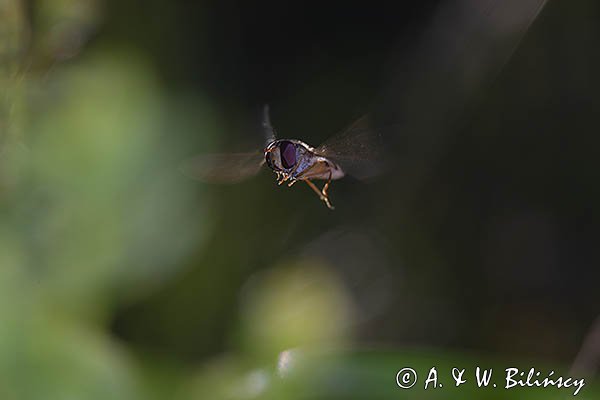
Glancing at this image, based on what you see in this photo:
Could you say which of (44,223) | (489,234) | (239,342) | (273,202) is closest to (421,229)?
(489,234)

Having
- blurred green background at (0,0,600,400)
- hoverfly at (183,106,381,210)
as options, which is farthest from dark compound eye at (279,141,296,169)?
blurred green background at (0,0,600,400)

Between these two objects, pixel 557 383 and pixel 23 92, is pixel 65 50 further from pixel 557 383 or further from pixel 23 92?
pixel 557 383

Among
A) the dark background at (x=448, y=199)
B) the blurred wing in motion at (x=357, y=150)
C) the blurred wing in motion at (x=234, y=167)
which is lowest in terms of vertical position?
the blurred wing in motion at (x=357, y=150)

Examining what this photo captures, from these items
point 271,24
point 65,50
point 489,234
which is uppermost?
point 271,24

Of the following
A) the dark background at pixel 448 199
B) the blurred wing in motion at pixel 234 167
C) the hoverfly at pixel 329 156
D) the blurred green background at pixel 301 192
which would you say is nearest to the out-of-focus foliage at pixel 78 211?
the blurred green background at pixel 301 192

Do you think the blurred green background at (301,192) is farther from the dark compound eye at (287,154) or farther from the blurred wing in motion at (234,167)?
the dark compound eye at (287,154)

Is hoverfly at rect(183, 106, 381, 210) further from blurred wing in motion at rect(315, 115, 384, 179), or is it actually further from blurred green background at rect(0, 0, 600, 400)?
blurred green background at rect(0, 0, 600, 400)
